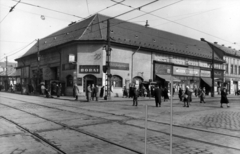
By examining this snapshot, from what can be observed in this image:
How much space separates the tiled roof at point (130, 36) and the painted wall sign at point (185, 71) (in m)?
2.64

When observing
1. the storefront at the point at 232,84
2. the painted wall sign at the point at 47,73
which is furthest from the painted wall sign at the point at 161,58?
the storefront at the point at 232,84

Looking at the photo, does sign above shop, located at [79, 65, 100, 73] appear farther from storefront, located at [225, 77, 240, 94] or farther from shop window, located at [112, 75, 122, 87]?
storefront, located at [225, 77, 240, 94]

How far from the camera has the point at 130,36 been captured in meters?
A: 30.9

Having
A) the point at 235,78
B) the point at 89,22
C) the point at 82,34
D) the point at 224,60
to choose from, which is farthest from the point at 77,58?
the point at 235,78

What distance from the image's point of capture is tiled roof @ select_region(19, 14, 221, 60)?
28438 mm

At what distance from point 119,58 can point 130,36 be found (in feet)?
15.0

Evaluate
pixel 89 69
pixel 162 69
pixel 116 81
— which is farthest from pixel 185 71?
pixel 89 69

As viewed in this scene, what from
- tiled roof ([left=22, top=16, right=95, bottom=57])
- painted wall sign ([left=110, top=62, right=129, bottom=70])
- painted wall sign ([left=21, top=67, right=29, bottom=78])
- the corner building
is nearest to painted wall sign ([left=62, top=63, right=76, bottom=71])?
the corner building

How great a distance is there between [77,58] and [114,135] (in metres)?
21.9

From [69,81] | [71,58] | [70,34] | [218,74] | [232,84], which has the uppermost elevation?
[70,34]

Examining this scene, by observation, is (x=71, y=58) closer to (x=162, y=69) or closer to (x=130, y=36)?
(x=130, y=36)

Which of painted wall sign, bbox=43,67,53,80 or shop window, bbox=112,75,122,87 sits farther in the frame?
painted wall sign, bbox=43,67,53,80

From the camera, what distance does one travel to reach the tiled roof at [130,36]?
28.4m

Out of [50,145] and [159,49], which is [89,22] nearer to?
[159,49]
